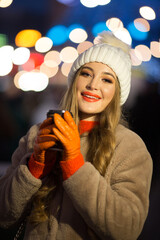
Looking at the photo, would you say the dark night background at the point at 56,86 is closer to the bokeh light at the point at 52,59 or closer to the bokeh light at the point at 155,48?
the bokeh light at the point at 155,48

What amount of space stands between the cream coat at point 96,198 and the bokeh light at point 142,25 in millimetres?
2669

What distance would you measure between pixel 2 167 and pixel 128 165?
7.83ft

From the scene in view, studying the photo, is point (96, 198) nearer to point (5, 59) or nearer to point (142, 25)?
point (142, 25)

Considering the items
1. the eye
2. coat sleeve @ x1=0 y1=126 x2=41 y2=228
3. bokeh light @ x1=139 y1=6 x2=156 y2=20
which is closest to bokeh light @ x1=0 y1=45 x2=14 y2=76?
bokeh light @ x1=139 y1=6 x2=156 y2=20

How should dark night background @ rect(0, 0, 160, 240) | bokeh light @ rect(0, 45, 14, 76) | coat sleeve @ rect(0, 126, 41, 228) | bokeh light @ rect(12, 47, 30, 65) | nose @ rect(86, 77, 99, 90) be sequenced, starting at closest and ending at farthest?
coat sleeve @ rect(0, 126, 41, 228) < nose @ rect(86, 77, 99, 90) < dark night background @ rect(0, 0, 160, 240) < bokeh light @ rect(0, 45, 14, 76) < bokeh light @ rect(12, 47, 30, 65)

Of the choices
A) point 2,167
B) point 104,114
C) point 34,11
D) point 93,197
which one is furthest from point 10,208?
point 34,11

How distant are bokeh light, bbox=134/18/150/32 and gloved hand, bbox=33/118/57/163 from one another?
2.89 metres

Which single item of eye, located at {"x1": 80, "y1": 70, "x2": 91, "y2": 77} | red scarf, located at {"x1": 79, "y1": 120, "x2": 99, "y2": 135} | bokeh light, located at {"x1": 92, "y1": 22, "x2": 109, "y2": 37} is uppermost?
bokeh light, located at {"x1": 92, "y1": 22, "x2": 109, "y2": 37}

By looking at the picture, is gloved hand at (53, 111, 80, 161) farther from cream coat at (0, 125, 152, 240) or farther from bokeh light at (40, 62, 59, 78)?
bokeh light at (40, 62, 59, 78)

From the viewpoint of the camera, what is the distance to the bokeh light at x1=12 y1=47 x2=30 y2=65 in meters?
5.06

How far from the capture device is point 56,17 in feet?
14.0

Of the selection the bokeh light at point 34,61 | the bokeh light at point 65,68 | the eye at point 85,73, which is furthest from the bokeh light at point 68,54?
the eye at point 85,73

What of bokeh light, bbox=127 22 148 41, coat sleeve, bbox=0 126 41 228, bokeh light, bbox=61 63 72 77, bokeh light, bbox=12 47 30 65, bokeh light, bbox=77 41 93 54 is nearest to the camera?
coat sleeve, bbox=0 126 41 228

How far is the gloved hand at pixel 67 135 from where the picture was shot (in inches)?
41.2
